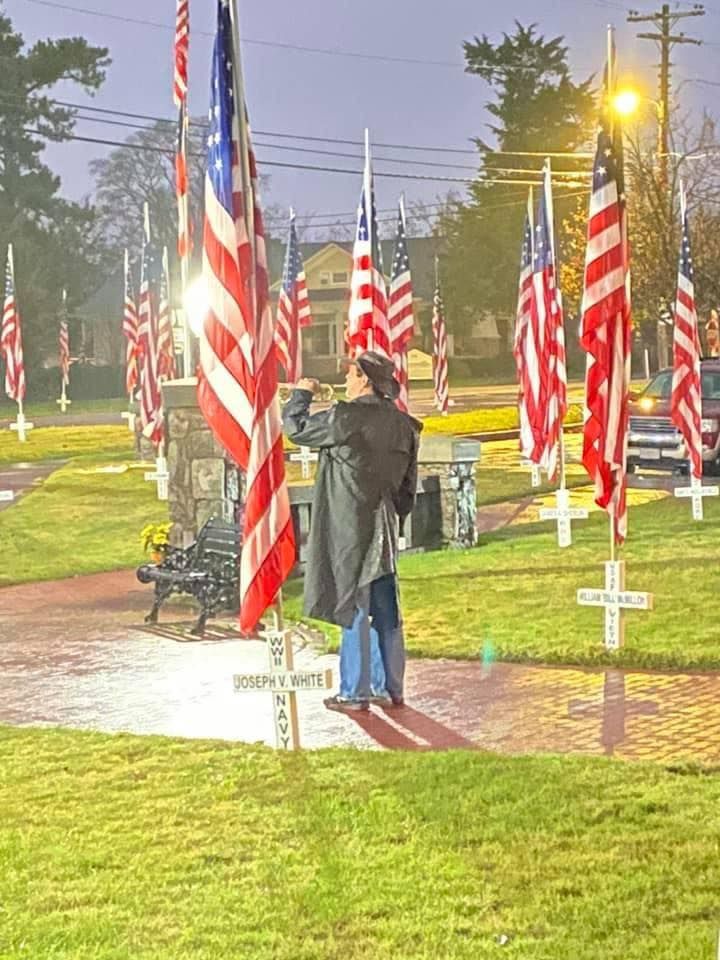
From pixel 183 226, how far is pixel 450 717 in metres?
11.2

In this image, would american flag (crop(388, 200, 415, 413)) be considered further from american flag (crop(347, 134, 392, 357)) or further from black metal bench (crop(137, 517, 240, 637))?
black metal bench (crop(137, 517, 240, 637))

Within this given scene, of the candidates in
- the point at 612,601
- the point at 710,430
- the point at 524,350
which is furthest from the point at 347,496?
the point at 710,430

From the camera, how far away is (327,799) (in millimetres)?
6672

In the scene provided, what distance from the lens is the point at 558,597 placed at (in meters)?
12.1

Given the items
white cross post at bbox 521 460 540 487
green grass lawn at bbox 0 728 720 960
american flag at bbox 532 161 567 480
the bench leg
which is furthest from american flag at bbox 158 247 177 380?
green grass lawn at bbox 0 728 720 960

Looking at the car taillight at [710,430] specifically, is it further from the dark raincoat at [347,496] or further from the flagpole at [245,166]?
the flagpole at [245,166]

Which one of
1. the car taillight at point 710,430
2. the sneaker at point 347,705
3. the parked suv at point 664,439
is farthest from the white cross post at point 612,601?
the car taillight at point 710,430

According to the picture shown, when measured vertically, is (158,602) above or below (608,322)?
below

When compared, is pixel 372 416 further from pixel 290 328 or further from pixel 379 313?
pixel 290 328

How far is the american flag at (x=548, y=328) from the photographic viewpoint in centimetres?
1872

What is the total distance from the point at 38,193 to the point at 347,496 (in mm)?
58412

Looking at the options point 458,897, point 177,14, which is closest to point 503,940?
point 458,897

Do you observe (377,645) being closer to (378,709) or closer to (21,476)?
(378,709)

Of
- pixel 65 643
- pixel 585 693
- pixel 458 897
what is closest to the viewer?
pixel 458 897
